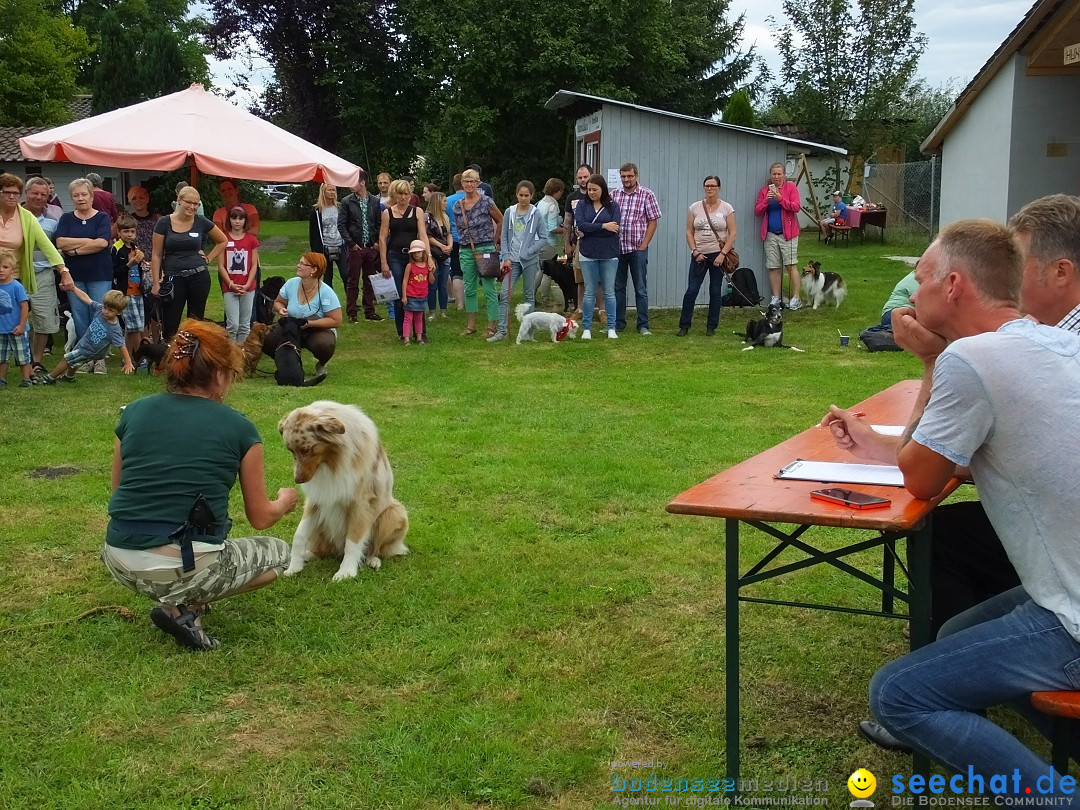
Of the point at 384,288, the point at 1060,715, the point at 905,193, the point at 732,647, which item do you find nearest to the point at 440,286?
the point at 384,288

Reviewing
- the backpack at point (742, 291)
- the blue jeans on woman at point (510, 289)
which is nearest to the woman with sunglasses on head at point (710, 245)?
the backpack at point (742, 291)

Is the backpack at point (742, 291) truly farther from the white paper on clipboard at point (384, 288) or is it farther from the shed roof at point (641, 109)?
the white paper on clipboard at point (384, 288)

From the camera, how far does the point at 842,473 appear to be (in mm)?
3141

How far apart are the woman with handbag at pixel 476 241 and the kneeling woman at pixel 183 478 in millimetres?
8970

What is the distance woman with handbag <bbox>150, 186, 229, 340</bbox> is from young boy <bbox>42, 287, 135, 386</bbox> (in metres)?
0.51

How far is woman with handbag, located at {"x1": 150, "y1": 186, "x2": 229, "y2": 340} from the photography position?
411 inches

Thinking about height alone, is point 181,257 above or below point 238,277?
above

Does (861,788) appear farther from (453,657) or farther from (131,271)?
(131,271)

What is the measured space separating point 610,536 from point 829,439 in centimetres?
190

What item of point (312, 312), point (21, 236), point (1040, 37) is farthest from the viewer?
point (1040, 37)

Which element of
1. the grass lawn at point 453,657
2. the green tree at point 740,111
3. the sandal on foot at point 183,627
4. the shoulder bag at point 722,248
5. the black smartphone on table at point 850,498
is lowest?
the grass lawn at point 453,657

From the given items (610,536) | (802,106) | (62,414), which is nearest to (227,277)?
(62,414)

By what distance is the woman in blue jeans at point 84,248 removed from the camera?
33.3ft

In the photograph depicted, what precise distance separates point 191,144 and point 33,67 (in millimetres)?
29726
